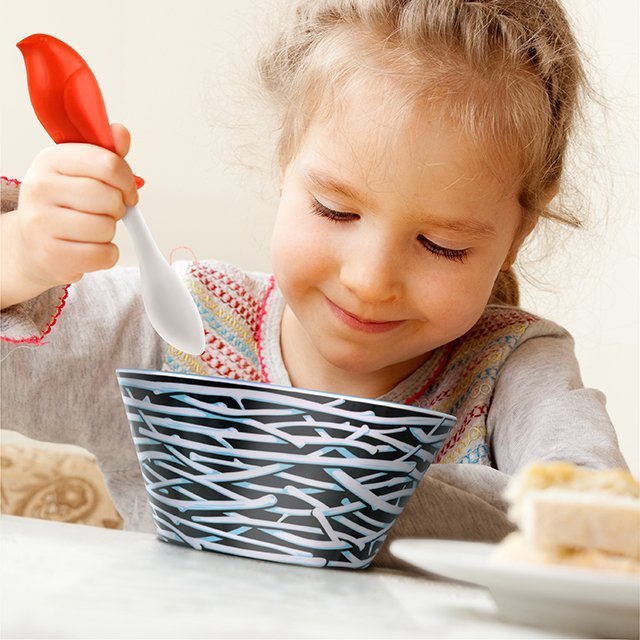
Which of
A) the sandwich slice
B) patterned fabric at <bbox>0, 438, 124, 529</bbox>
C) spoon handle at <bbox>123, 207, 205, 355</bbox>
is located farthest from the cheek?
patterned fabric at <bbox>0, 438, 124, 529</bbox>

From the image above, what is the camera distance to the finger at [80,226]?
2.27ft

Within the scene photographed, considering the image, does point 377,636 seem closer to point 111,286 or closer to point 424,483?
point 424,483

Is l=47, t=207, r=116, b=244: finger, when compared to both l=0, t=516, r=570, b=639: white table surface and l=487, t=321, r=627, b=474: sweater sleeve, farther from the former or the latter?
l=487, t=321, r=627, b=474: sweater sleeve

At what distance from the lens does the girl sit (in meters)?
0.72

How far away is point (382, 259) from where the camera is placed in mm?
741

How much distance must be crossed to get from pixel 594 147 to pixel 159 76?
1031mm

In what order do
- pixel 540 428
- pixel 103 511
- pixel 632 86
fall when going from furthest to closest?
pixel 632 86
pixel 103 511
pixel 540 428

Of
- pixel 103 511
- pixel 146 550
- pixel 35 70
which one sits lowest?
pixel 103 511

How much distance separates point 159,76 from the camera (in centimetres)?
182

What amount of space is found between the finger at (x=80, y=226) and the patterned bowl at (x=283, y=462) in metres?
0.19

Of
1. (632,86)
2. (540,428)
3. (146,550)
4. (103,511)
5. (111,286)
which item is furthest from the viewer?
(632,86)

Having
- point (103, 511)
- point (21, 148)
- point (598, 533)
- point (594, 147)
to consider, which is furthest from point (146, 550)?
point (21, 148)

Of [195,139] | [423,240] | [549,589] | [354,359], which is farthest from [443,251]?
[195,139]

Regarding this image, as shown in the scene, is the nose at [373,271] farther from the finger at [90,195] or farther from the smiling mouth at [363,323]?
the finger at [90,195]
